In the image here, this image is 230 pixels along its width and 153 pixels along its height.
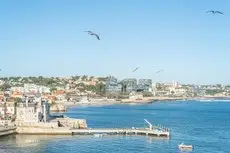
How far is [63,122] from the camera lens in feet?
258

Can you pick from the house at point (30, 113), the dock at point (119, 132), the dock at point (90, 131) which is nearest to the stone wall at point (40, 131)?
the dock at point (90, 131)

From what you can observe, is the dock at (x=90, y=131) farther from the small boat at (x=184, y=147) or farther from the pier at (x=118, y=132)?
the small boat at (x=184, y=147)

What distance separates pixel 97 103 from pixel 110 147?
128m

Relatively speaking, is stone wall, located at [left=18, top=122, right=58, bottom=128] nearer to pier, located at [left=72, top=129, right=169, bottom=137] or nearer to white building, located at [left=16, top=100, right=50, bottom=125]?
white building, located at [left=16, top=100, right=50, bottom=125]

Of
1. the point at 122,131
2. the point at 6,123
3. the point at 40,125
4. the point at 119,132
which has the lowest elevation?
the point at 119,132

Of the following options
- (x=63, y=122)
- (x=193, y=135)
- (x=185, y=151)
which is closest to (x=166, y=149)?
(x=185, y=151)

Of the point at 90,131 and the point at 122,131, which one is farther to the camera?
the point at 122,131

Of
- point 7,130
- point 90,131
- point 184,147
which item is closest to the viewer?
point 184,147

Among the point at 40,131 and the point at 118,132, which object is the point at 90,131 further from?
the point at 40,131

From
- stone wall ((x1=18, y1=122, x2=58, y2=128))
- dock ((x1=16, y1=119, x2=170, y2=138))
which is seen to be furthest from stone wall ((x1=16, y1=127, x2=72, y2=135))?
stone wall ((x1=18, y1=122, x2=58, y2=128))

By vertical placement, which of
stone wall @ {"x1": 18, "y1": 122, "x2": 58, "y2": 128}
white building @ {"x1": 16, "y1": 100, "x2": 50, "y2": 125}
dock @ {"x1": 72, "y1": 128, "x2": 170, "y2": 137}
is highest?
white building @ {"x1": 16, "y1": 100, "x2": 50, "y2": 125}

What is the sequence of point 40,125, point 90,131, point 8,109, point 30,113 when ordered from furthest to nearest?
point 8,109, point 30,113, point 90,131, point 40,125

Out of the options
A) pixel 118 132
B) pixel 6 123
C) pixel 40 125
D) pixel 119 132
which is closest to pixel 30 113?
pixel 40 125

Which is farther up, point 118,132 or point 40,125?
point 40,125
